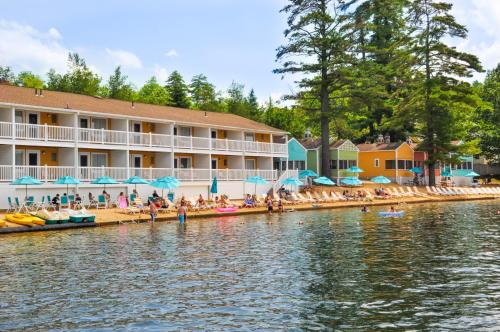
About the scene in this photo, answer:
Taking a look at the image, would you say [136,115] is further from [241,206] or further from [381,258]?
[381,258]

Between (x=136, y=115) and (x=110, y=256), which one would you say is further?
(x=136, y=115)

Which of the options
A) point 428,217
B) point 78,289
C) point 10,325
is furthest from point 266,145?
point 10,325

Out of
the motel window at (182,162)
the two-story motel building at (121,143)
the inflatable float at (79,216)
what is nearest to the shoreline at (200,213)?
the inflatable float at (79,216)

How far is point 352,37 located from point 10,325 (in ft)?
196

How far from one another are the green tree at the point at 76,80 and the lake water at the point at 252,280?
56.3 meters

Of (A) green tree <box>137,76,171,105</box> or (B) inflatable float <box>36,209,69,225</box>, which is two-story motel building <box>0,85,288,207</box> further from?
(A) green tree <box>137,76,171,105</box>

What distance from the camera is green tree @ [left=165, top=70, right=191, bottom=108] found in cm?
10225

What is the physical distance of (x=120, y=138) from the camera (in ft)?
159

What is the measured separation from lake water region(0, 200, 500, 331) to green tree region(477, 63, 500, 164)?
6348 cm

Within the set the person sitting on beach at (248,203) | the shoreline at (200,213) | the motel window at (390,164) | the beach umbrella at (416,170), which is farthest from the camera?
the beach umbrella at (416,170)

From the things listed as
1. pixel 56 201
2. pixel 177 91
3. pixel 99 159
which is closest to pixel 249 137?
pixel 99 159

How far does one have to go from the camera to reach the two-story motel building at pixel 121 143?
141 feet

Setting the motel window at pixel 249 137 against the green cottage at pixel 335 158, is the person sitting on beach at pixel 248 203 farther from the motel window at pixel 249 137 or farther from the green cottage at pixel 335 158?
Result: the green cottage at pixel 335 158

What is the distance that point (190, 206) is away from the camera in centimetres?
4506
